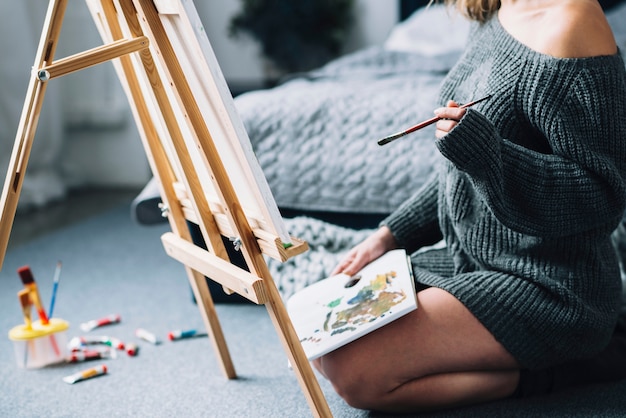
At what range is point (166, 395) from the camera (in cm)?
149

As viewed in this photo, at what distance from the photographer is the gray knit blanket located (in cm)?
185

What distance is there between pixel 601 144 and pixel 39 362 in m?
1.25

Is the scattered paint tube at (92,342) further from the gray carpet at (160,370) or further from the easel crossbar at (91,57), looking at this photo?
the easel crossbar at (91,57)

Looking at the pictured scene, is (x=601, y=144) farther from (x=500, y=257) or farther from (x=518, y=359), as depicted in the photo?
(x=518, y=359)

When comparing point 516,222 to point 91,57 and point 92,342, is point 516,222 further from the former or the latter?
point 92,342

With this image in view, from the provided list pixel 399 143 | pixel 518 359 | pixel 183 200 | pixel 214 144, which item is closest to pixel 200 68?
pixel 214 144

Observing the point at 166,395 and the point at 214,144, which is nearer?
the point at 214,144

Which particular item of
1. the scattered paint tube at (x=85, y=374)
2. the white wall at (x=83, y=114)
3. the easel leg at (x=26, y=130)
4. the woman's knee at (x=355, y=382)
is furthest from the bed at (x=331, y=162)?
the white wall at (x=83, y=114)

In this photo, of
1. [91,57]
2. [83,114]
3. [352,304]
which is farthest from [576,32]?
[83,114]

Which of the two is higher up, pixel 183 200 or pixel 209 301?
pixel 183 200

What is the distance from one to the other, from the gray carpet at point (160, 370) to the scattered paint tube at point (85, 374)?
0.6 inches

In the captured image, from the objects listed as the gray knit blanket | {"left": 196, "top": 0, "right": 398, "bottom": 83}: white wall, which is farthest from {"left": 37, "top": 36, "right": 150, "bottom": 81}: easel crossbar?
{"left": 196, "top": 0, "right": 398, "bottom": 83}: white wall

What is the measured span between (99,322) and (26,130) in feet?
3.13

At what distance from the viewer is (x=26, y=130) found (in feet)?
3.50
